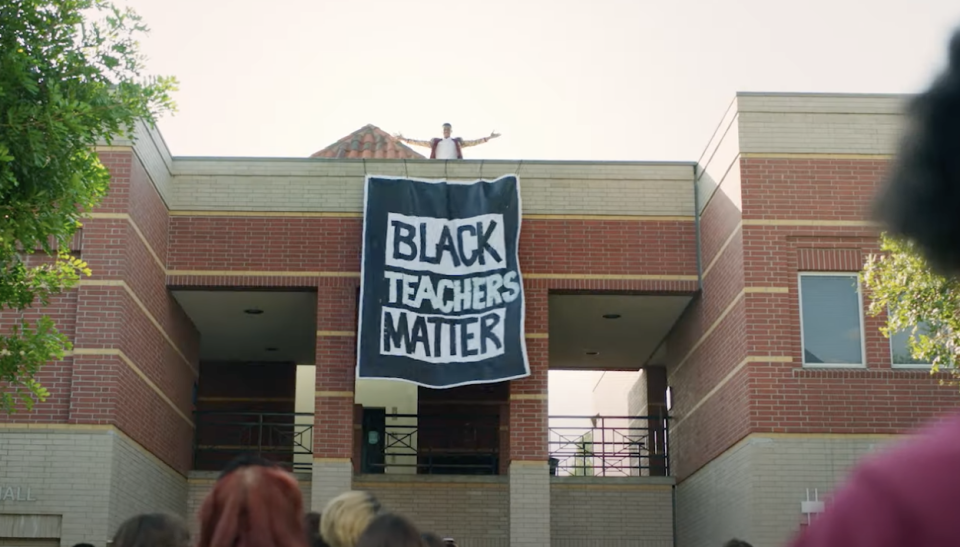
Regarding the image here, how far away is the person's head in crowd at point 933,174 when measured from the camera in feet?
4.93

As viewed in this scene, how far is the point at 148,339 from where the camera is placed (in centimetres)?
1966

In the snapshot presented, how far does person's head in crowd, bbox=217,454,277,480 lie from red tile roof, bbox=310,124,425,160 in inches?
885

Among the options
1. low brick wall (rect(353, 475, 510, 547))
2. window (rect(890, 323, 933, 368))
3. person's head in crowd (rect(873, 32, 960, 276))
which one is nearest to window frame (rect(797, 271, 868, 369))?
window (rect(890, 323, 933, 368))

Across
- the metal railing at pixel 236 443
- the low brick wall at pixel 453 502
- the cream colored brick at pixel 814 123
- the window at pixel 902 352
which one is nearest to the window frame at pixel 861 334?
the window at pixel 902 352

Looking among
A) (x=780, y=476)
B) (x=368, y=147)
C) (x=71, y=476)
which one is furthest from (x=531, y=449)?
(x=368, y=147)

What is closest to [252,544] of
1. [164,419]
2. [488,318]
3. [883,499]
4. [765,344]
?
[883,499]

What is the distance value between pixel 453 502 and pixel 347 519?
53.4ft

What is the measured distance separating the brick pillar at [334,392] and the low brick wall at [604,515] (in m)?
3.57

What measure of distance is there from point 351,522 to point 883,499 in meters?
3.68

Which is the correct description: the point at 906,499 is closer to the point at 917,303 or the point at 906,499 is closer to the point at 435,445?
the point at 917,303

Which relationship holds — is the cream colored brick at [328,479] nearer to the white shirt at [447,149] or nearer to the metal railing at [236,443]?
the metal railing at [236,443]

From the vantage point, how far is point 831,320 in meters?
18.2

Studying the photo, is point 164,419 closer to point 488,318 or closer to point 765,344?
point 488,318

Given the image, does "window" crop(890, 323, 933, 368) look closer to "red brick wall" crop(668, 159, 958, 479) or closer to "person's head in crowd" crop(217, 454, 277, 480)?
"red brick wall" crop(668, 159, 958, 479)
